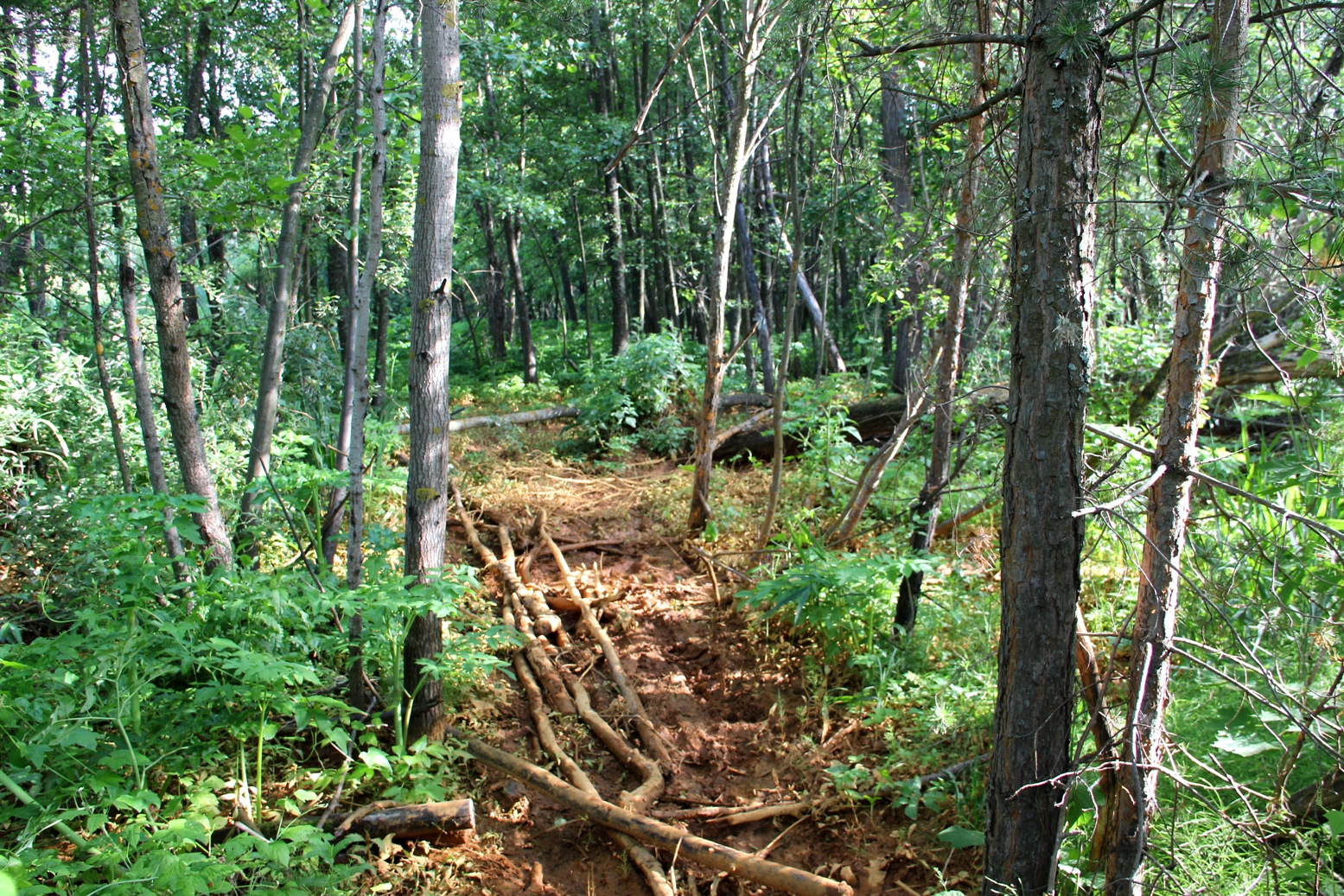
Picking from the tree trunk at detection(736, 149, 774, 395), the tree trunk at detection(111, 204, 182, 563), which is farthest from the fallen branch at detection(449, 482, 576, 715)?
the tree trunk at detection(736, 149, 774, 395)

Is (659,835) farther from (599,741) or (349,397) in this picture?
(349,397)

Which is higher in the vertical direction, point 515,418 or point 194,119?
point 194,119

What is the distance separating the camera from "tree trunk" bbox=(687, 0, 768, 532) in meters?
5.65

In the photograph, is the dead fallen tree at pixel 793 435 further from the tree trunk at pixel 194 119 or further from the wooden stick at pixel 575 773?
the tree trunk at pixel 194 119

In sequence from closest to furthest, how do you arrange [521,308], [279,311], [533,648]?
[533,648]
[279,311]
[521,308]

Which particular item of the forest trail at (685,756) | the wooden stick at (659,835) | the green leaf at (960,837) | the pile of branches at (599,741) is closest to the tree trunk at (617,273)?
the forest trail at (685,756)

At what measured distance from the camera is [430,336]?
343 cm

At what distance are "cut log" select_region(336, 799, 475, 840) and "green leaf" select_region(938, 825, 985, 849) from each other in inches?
73.3

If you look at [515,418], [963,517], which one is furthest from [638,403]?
[963,517]

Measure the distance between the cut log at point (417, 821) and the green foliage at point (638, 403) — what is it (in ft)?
21.6

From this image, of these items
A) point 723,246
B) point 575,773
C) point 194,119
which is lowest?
point 575,773

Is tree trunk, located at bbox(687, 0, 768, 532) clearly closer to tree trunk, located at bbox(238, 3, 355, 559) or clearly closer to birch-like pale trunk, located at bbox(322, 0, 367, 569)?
birch-like pale trunk, located at bbox(322, 0, 367, 569)

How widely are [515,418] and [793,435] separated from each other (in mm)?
4451

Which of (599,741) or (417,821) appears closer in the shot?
(417,821)
